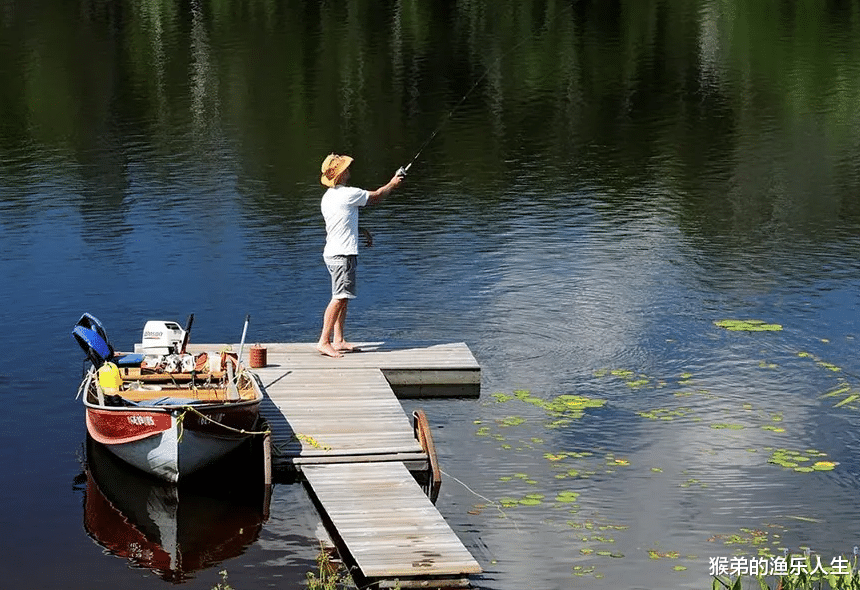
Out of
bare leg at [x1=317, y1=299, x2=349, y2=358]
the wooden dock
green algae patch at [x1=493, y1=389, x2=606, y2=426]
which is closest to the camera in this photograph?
the wooden dock

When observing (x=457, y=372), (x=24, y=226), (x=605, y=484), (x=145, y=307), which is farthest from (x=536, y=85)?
(x=605, y=484)

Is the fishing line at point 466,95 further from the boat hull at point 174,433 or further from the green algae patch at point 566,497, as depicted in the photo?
the green algae patch at point 566,497

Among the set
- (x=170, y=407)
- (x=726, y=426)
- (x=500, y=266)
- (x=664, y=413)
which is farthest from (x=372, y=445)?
(x=500, y=266)

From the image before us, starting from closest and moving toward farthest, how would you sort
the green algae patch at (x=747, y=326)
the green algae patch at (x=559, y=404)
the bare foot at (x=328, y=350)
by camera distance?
the green algae patch at (x=559, y=404)
the bare foot at (x=328, y=350)
the green algae patch at (x=747, y=326)

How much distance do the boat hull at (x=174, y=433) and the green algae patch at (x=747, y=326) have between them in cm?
799

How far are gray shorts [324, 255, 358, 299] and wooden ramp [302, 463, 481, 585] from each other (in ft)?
10.1

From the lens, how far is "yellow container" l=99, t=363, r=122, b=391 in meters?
15.8

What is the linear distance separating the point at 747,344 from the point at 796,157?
1499 centimetres

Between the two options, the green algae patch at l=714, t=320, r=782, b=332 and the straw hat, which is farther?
the green algae patch at l=714, t=320, r=782, b=332

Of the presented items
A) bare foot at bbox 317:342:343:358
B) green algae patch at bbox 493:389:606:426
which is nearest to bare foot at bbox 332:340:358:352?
bare foot at bbox 317:342:343:358

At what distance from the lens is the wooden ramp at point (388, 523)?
1286cm

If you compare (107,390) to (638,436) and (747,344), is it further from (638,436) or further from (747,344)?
(747,344)

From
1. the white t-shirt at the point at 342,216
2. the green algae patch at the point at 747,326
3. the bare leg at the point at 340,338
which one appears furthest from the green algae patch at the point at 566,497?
the green algae patch at the point at 747,326

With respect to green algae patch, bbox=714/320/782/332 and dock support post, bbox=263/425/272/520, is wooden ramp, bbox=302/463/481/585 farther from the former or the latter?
green algae patch, bbox=714/320/782/332
